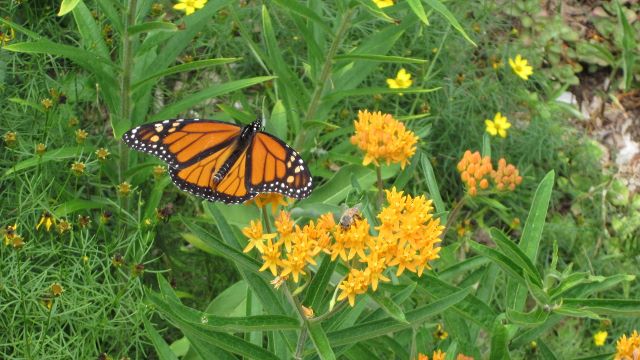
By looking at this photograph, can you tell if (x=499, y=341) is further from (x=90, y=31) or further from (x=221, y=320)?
(x=90, y=31)

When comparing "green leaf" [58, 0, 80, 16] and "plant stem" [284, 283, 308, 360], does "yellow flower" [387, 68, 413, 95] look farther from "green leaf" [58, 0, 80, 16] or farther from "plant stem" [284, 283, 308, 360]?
"plant stem" [284, 283, 308, 360]

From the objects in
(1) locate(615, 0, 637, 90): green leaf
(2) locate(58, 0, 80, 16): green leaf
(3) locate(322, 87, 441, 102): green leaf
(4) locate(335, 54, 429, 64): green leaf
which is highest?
(2) locate(58, 0, 80, 16): green leaf

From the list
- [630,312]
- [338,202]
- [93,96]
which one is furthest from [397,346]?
[93,96]

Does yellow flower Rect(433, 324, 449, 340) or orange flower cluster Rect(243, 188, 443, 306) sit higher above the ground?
orange flower cluster Rect(243, 188, 443, 306)

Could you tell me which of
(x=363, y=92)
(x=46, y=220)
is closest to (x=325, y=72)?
(x=363, y=92)

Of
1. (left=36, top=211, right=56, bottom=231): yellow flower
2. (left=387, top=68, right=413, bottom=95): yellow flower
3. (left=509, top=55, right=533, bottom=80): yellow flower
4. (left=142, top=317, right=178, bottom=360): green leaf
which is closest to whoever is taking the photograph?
(left=142, top=317, right=178, bottom=360): green leaf

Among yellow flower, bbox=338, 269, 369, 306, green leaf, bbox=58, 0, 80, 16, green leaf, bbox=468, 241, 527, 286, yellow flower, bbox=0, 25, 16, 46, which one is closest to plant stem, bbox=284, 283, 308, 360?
yellow flower, bbox=338, 269, 369, 306

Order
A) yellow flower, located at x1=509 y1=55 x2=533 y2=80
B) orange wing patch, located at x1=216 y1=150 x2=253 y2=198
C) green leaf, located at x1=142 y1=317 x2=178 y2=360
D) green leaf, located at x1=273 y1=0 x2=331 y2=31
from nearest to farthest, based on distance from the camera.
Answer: green leaf, located at x1=142 y1=317 x2=178 y2=360, orange wing patch, located at x1=216 y1=150 x2=253 y2=198, green leaf, located at x1=273 y1=0 x2=331 y2=31, yellow flower, located at x1=509 y1=55 x2=533 y2=80

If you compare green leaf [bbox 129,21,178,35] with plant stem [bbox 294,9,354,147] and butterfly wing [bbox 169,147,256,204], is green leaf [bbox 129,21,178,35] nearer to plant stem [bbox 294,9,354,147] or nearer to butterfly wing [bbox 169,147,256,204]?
butterfly wing [bbox 169,147,256,204]

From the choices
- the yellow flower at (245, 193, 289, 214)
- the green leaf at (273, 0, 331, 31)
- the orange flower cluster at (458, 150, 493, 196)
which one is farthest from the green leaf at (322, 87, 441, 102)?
the yellow flower at (245, 193, 289, 214)

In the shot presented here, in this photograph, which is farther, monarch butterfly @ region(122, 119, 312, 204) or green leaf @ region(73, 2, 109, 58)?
green leaf @ region(73, 2, 109, 58)
